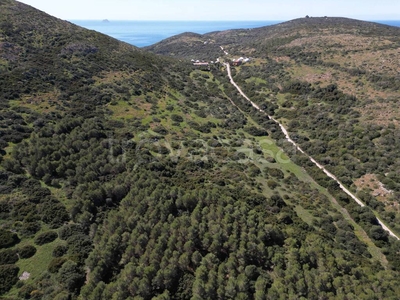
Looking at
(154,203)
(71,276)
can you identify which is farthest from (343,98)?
(71,276)

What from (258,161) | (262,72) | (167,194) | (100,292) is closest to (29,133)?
(167,194)

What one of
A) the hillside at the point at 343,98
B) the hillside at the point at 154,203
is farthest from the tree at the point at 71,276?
the hillside at the point at 343,98

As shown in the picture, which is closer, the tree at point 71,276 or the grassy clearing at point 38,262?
the tree at point 71,276

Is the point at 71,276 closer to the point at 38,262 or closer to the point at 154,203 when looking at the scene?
the point at 38,262

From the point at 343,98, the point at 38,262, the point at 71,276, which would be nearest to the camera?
the point at 71,276

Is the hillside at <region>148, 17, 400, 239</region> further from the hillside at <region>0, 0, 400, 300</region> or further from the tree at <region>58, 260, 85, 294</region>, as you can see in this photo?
the tree at <region>58, 260, 85, 294</region>

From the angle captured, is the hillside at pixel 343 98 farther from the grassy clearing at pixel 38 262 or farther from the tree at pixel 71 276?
the grassy clearing at pixel 38 262

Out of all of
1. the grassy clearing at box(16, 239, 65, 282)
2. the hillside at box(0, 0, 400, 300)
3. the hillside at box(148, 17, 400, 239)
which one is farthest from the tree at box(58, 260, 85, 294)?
the hillside at box(148, 17, 400, 239)

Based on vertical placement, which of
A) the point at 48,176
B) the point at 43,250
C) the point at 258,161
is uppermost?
the point at 48,176

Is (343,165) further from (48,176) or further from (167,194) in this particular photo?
(48,176)
